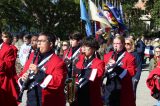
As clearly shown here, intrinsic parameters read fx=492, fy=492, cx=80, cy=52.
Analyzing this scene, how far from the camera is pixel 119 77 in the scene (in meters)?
8.41

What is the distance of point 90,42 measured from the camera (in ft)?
24.9

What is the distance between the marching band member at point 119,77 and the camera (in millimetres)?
8328

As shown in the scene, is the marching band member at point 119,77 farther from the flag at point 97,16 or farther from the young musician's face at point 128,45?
the flag at point 97,16

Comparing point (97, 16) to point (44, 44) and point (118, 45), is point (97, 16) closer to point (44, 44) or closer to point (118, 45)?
point (118, 45)

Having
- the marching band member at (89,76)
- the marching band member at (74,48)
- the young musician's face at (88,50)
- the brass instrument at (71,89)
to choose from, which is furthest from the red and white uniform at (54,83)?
the marching band member at (74,48)

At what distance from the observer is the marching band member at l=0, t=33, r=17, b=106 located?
25.4ft

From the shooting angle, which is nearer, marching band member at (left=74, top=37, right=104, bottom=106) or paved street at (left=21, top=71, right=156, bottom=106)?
marching band member at (left=74, top=37, right=104, bottom=106)

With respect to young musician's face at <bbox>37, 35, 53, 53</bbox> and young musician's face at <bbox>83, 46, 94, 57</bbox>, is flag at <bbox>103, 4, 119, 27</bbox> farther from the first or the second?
young musician's face at <bbox>37, 35, 53, 53</bbox>

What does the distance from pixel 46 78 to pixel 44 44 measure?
1.52 feet

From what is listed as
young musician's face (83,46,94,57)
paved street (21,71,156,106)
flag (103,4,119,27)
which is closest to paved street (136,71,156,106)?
paved street (21,71,156,106)

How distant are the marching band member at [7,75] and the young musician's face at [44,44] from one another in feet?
4.92

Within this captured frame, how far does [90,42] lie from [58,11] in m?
30.8

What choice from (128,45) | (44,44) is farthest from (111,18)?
(44,44)

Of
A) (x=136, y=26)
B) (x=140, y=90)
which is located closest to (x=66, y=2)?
(x=136, y=26)
